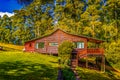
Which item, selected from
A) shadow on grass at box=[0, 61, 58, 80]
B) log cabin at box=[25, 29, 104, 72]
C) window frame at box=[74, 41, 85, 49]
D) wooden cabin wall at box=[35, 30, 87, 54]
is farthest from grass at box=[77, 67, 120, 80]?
wooden cabin wall at box=[35, 30, 87, 54]

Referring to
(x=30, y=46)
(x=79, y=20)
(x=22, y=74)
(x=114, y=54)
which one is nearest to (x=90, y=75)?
(x=22, y=74)

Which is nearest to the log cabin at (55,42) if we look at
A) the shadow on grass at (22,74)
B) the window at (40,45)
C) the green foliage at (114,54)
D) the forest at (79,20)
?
the window at (40,45)

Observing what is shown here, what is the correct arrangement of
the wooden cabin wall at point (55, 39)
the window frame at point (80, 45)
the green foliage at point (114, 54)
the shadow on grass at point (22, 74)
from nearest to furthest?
1. the shadow on grass at point (22, 74)
2. the window frame at point (80, 45)
3. the wooden cabin wall at point (55, 39)
4. the green foliage at point (114, 54)

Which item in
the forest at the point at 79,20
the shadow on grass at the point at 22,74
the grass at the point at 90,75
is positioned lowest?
the grass at the point at 90,75

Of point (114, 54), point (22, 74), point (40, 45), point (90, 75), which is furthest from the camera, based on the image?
point (114, 54)

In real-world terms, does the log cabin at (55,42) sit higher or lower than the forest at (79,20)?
lower

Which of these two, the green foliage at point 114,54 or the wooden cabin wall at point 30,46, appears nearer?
the wooden cabin wall at point 30,46

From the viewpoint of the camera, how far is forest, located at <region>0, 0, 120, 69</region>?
2274 inches

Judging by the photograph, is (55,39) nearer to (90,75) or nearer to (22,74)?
(90,75)

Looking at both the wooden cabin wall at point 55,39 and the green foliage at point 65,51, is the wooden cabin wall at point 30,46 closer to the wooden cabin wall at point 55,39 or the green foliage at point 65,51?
the wooden cabin wall at point 55,39

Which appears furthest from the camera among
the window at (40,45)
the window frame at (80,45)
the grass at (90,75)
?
the window at (40,45)

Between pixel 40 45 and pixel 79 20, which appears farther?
pixel 79 20

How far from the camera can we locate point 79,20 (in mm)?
65938

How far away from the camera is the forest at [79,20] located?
189 ft
